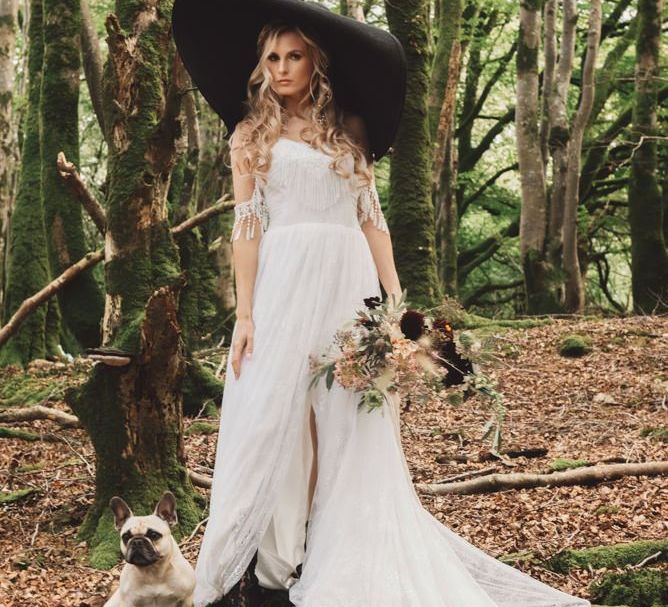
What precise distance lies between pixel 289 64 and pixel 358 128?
52 centimetres

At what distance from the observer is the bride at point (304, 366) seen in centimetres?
446

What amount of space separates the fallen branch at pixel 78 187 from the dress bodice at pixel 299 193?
7.03 ft

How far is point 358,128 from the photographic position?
194 inches

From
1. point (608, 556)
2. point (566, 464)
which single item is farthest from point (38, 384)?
point (608, 556)

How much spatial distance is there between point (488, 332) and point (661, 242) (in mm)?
4599

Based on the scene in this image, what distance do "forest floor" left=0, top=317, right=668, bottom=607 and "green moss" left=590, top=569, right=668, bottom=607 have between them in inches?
8.6

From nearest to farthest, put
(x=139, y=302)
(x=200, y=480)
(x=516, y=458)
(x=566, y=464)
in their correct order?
(x=139, y=302) < (x=200, y=480) < (x=566, y=464) < (x=516, y=458)

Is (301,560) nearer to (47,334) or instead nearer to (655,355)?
(655,355)

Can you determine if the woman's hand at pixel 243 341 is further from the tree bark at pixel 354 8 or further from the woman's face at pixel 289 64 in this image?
the tree bark at pixel 354 8

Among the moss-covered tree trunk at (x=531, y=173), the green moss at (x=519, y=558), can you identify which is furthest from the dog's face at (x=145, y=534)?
the moss-covered tree trunk at (x=531, y=173)

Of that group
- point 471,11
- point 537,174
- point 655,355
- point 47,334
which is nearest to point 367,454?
point 655,355

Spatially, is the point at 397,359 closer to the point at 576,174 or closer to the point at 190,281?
the point at 190,281

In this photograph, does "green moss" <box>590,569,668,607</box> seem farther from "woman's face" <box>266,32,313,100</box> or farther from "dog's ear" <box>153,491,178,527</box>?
"woman's face" <box>266,32,313,100</box>

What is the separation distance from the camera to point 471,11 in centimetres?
2089
